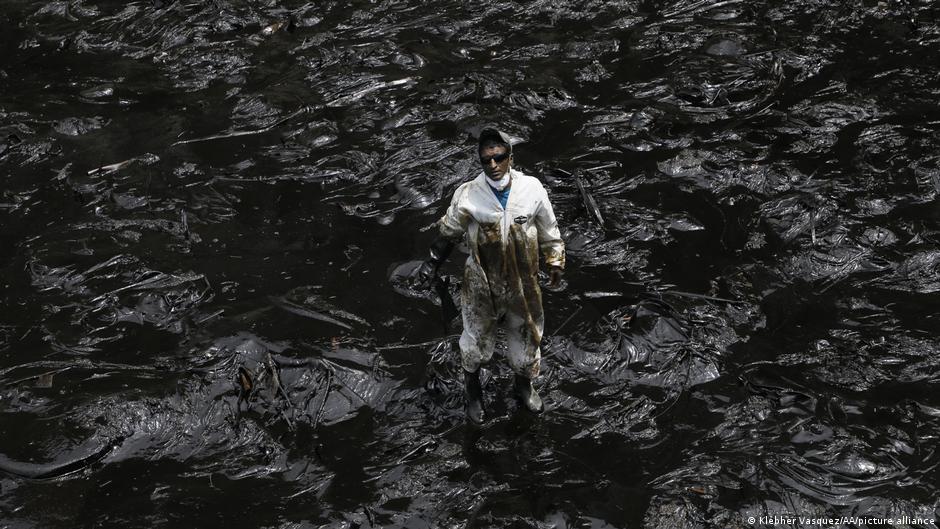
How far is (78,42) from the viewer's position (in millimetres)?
9812

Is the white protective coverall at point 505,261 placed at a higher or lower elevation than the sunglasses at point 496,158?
lower

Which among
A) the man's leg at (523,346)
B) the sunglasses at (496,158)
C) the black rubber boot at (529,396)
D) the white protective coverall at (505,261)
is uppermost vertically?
the sunglasses at (496,158)

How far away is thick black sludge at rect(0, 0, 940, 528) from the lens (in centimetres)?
483

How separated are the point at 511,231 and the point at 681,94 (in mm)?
4263

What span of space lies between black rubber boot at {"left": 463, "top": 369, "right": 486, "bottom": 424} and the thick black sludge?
0.40ft

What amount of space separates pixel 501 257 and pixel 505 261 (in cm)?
3

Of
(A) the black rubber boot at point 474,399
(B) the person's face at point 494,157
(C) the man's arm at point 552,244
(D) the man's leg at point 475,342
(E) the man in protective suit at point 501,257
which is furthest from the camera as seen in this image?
(A) the black rubber boot at point 474,399

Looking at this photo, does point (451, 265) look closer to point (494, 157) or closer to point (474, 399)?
point (474, 399)

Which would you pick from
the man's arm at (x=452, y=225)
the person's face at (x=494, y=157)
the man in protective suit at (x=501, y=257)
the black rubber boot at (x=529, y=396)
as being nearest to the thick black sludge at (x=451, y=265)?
the black rubber boot at (x=529, y=396)

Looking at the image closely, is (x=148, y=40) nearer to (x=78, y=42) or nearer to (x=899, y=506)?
(x=78, y=42)

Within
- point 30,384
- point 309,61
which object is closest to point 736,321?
point 30,384

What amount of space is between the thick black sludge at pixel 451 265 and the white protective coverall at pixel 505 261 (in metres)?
0.50

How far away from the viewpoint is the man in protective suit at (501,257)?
15.2 ft

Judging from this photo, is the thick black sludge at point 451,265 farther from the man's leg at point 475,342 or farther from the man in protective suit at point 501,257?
the man in protective suit at point 501,257
